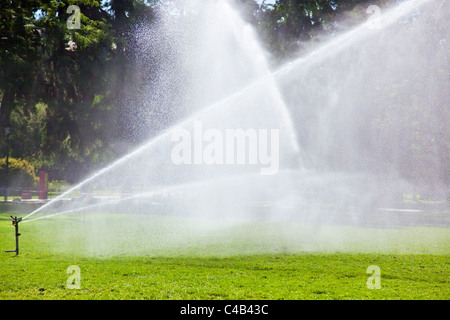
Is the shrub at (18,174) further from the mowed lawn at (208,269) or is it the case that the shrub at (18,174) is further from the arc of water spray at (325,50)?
the mowed lawn at (208,269)

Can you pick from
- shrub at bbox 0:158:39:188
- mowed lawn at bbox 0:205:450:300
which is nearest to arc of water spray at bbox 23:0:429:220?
mowed lawn at bbox 0:205:450:300

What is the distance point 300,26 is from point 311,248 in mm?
20746

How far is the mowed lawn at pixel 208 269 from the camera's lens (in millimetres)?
7875

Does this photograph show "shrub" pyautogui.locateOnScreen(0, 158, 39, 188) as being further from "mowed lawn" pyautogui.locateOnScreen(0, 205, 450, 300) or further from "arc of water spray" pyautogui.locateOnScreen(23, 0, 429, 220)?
"mowed lawn" pyautogui.locateOnScreen(0, 205, 450, 300)

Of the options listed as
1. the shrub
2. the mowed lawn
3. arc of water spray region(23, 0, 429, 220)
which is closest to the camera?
the mowed lawn

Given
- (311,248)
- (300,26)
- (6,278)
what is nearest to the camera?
(6,278)

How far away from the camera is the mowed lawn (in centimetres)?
788

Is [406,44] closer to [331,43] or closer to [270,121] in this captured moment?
[331,43]

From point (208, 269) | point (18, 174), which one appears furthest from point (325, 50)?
point (18, 174)

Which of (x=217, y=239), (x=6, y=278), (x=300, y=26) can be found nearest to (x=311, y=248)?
(x=217, y=239)

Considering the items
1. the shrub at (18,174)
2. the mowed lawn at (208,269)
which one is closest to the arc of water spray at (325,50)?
the mowed lawn at (208,269)

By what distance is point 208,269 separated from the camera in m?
9.93

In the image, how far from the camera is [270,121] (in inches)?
1007

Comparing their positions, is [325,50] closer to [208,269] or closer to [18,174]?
[208,269]
